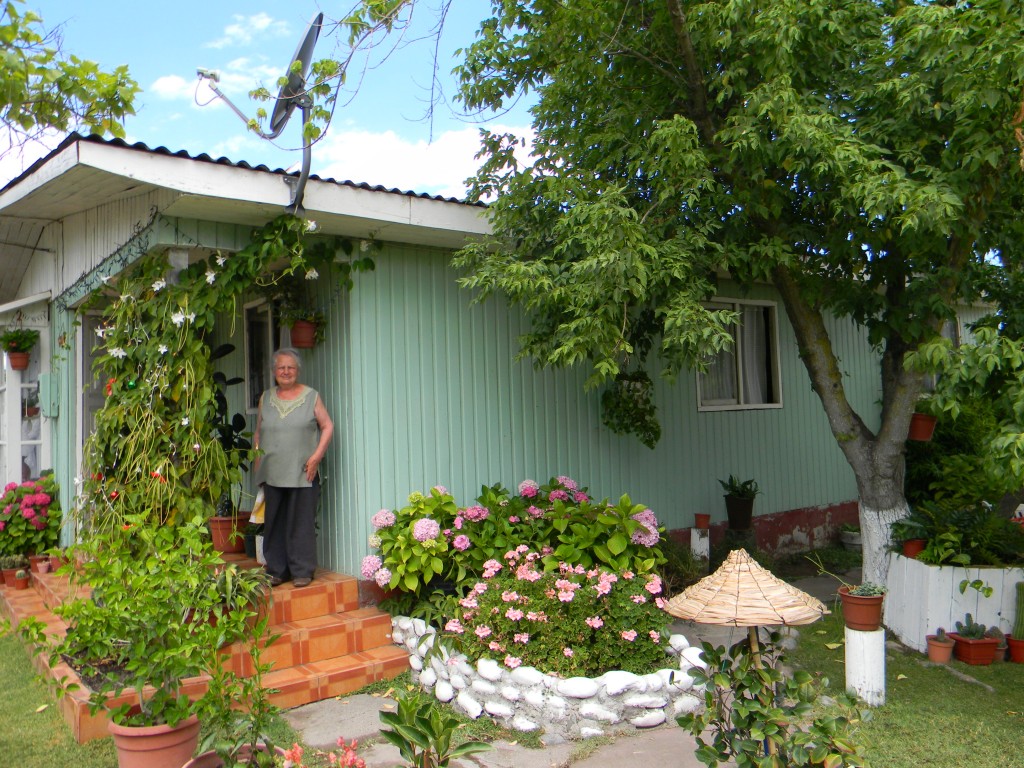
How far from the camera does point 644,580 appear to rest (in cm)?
441

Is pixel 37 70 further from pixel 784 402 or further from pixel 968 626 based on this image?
pixel 784 402

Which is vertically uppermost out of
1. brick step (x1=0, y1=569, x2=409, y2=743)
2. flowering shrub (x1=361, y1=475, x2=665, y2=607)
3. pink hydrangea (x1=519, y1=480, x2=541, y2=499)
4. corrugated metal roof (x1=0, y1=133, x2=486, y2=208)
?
corrugated metal roof (x1=0, y1=133, x2=486, y2=208)

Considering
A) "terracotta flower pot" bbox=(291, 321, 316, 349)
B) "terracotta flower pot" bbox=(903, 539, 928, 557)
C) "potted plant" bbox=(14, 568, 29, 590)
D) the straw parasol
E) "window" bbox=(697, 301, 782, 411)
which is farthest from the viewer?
"window" bbox=(697, 301, 782, 411)

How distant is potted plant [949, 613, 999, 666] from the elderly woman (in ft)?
13.3

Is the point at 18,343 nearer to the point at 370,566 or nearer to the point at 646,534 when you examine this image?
the point at 370,566

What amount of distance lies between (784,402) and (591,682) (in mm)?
5028

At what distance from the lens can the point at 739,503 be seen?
7.09 meters

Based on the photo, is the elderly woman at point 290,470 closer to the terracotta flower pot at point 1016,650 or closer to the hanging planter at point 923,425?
the terracotta flower pot at point 1016,650

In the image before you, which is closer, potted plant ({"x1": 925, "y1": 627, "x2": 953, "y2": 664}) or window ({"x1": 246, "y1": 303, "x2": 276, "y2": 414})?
potted plant ({"x1": 925, "y1": 627, "x2": 953, "y2": 664})

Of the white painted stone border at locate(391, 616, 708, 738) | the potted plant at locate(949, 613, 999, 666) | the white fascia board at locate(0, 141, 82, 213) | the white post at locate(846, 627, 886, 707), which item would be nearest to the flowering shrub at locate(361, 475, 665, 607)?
the white painted stone border at locate(391, 616, 708, 738)

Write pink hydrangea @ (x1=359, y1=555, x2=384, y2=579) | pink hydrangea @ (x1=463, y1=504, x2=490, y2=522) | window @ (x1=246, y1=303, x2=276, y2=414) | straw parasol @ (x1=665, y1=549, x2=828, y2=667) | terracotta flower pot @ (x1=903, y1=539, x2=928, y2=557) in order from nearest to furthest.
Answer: straw parasol @ (x1=665, y1=549, x2=828, y2=667)
pink hydrangea @ (x1=359, y1=555, x2=384, y2=579)
pink hydrangea @ (x1=463, y1=504, x2=490, y2=522)
terracotta flower pot @ (x1=903, y1=539, x2=928, y2=557)
window @ (x1=246, y1=303, x2=276, y2=414)

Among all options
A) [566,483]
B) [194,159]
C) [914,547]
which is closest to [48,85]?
[194,159]

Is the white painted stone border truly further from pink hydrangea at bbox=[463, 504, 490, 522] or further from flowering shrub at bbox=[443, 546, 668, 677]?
pink hydrangea at bbox=[463, 504, 490, 522]

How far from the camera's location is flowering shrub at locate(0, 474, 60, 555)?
21.9ft
